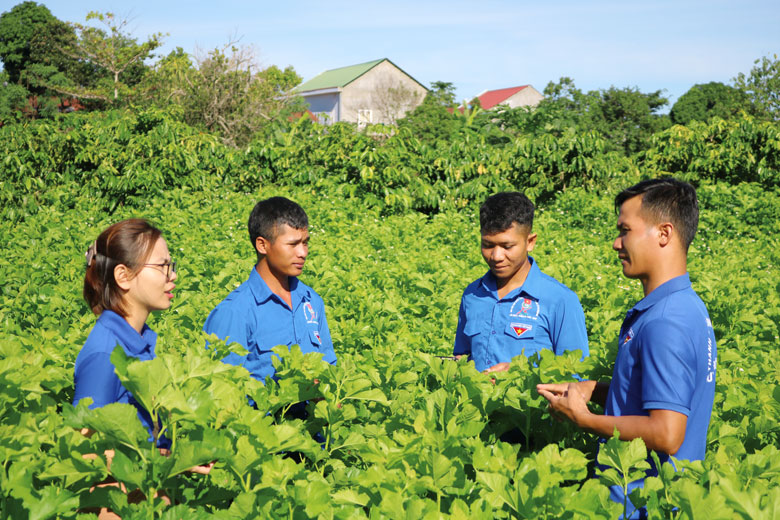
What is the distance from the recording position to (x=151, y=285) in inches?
98.0

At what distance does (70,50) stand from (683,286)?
4288cm

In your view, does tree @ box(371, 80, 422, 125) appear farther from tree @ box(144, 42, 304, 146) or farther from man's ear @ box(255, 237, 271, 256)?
man's ear @ box(255, 237, 271, 256)

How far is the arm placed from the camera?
178cm

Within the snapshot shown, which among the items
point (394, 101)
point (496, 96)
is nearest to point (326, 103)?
point (394, 101)

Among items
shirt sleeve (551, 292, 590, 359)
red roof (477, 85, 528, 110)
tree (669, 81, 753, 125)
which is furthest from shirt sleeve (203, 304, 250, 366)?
red roof (477, 85, 528, 110)

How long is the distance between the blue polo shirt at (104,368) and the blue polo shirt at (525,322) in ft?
5.94

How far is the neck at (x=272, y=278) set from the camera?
3.44 meters

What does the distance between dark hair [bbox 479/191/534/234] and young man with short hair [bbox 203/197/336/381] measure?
0.99 meters

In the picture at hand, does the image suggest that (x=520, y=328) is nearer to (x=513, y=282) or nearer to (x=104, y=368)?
(x=513, y=282)

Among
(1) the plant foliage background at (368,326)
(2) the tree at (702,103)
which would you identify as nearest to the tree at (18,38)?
(1) the plant foliage background at (368,326)

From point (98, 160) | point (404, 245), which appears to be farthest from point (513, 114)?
point (98, 160)

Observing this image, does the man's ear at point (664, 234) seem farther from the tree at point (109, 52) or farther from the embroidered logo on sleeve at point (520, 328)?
the tree at point (109, 52)

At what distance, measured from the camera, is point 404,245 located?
9.02m

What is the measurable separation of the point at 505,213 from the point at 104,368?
2.20m
